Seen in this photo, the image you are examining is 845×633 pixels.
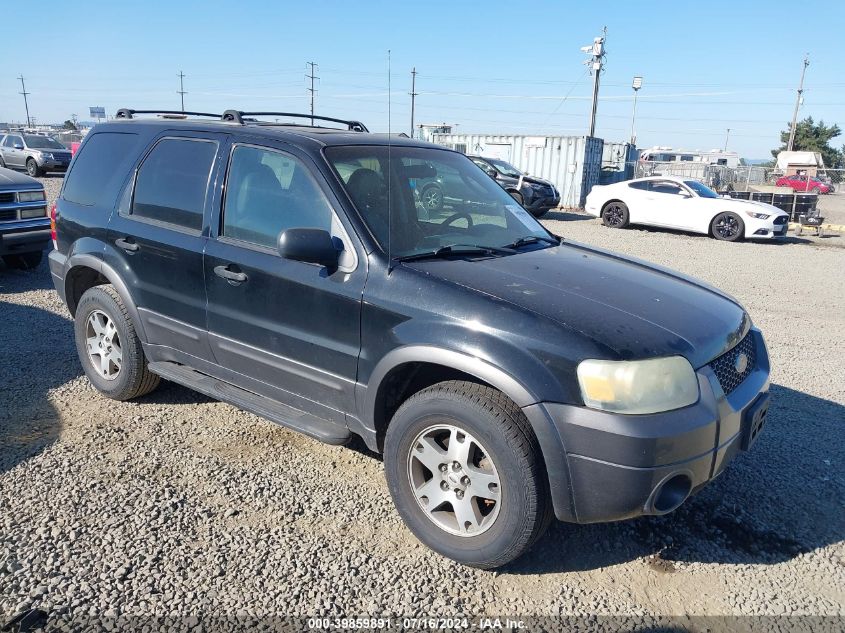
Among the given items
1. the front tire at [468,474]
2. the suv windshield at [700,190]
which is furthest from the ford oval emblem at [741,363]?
the suv windshield at [700,190]

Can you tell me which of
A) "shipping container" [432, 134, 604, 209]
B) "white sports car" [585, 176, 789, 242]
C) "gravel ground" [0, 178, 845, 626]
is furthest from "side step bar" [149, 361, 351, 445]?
"shipping container" [432, 134, 604, 209]

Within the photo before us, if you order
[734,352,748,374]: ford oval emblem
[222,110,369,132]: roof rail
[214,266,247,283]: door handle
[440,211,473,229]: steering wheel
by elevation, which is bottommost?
[734,352,748,374]: ford oval emblem

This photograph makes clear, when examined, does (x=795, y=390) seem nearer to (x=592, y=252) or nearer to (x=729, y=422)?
(x=592, y=252)

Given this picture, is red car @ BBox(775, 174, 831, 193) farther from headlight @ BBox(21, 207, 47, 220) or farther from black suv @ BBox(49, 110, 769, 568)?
black suv @ BBox(49, 110, 769, 568)

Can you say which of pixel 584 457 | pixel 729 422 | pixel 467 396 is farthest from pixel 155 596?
pixel 729 422

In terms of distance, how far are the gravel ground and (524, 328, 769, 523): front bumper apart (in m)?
0.48

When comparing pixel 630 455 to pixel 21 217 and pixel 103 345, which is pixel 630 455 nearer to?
pixel 103 345

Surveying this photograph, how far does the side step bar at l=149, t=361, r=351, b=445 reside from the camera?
11.1 ft

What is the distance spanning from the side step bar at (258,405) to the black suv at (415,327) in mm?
14

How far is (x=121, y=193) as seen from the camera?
14.2 ft

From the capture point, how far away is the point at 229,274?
3596 millimetres

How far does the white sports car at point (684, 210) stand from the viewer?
1492 cm

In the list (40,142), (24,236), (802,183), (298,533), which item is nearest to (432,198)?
(298,533)

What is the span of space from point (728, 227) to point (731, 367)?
1377cm
